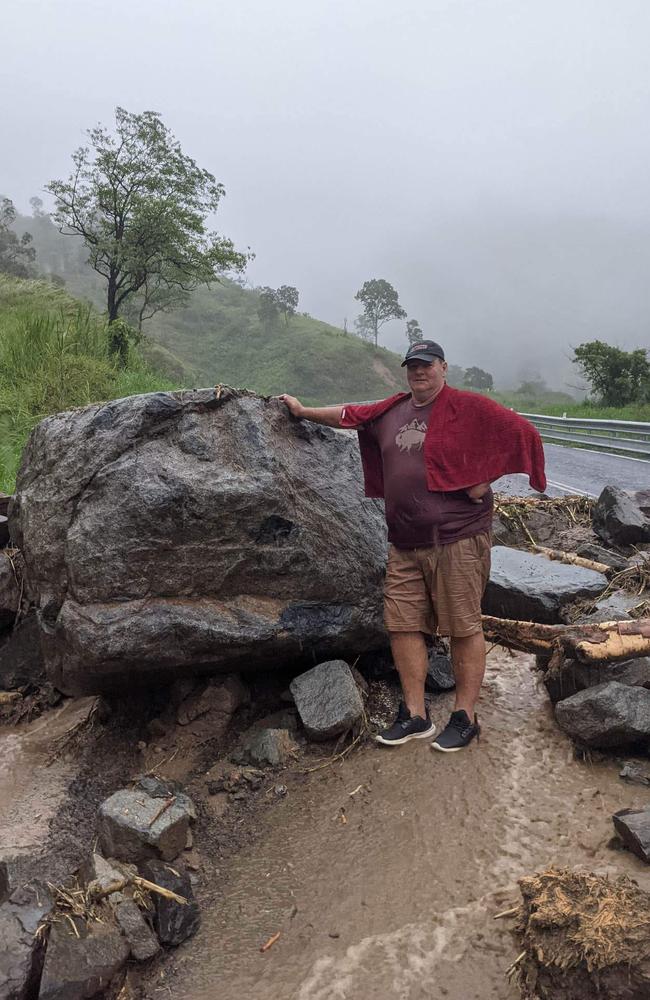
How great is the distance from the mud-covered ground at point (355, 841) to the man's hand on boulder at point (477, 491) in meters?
1.36

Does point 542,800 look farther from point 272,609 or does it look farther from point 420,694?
point 272,609

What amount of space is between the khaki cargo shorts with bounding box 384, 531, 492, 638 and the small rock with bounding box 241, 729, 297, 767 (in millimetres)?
927

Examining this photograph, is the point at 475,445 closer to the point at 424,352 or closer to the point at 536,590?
the point at 424,352

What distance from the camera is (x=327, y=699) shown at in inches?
164

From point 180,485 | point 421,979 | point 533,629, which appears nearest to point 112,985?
point 421,979

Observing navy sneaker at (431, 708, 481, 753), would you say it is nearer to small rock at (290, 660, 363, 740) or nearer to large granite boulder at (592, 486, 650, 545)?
small rock at (290, 660, 363, 740)

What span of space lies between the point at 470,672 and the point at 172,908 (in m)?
1.90

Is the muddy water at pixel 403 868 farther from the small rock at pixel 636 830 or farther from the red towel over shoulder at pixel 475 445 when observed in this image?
the red towel over shoulder at pixel 475 445

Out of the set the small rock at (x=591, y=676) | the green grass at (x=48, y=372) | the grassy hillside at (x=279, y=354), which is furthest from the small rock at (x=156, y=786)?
the grassy hillside at (x=279, y=354)

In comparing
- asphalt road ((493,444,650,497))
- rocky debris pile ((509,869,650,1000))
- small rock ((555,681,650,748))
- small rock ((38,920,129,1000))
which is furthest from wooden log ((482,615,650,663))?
asphalt road ((493,444,650,497))

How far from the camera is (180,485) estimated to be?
3.99 m

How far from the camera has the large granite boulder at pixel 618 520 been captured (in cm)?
630

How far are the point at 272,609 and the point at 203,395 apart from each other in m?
1.42

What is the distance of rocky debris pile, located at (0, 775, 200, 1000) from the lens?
106 inches
